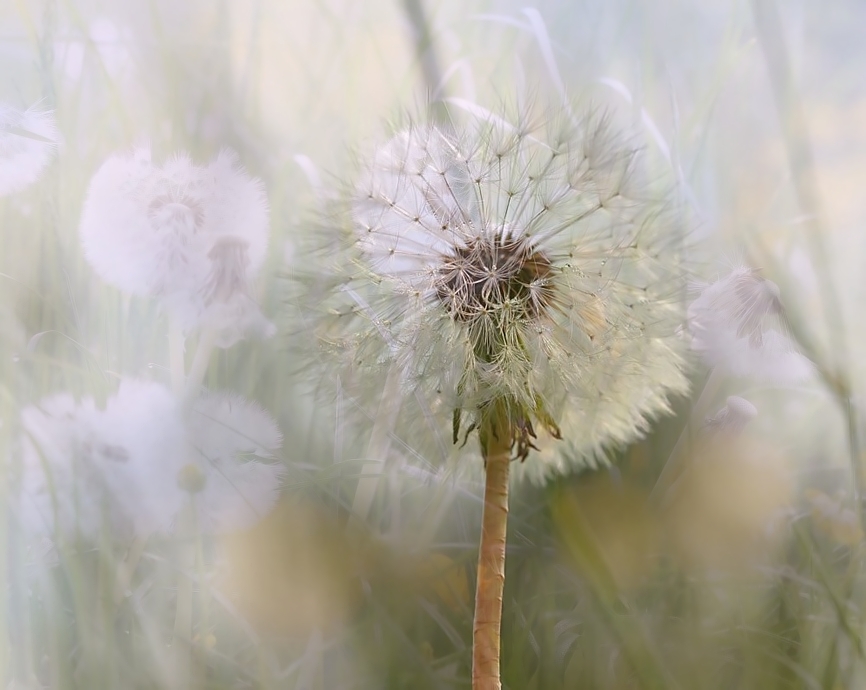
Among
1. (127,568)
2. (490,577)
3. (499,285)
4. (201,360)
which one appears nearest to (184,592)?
(127,568)

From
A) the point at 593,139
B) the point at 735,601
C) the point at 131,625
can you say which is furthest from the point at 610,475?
the point at 131,625

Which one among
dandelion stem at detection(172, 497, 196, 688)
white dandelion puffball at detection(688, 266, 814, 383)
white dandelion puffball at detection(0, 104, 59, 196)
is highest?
white dandelion puffball at detection(0, 104, 59, 196)

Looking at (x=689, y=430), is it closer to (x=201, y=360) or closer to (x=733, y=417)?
(x=733, y=417)

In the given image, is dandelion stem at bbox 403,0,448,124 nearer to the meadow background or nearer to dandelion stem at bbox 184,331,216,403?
the meadow background

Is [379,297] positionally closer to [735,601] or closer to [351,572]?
[351,572]

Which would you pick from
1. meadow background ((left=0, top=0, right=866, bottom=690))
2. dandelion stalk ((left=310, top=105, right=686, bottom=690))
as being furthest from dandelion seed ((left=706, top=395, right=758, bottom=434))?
dandelion stalk ((left=310, top=105, right=686, bottom=690))

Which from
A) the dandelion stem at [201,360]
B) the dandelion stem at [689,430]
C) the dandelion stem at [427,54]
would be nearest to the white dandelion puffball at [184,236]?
the dandelion stem at [201,360]
